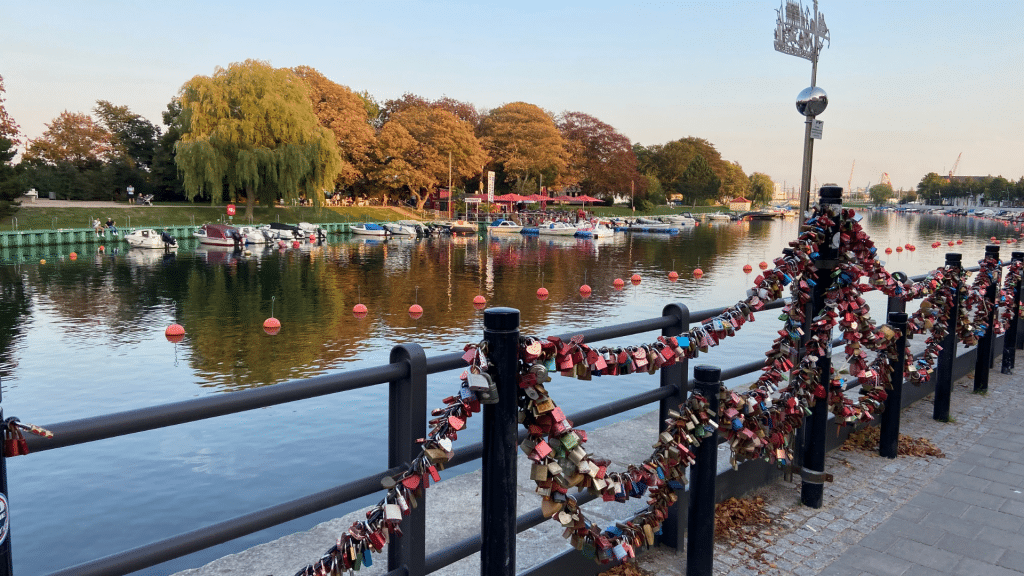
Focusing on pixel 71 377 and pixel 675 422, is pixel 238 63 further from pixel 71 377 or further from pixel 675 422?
pixel 675 422

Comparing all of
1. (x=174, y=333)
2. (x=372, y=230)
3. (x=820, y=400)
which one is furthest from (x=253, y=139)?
(x=820, y=400)

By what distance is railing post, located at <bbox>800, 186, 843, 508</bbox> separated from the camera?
4406 mm

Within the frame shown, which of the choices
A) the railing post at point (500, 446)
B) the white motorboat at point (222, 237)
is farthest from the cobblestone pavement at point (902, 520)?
the white motorboat at point (222, 237)

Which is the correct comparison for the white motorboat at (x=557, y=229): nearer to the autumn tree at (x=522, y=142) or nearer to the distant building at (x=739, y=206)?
the autumn tree at (x=522, y=142)

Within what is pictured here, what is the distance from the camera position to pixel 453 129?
7144 cm

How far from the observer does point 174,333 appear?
1814cm

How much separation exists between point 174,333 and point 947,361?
56.5 ft

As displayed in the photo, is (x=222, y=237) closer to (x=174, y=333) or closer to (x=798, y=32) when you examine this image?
(x=174, y=333)

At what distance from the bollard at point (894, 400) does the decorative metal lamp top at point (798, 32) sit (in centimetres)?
669

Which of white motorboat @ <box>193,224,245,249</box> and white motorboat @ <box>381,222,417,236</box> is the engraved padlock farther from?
white motorboat @ <box>381,222,417,236</box>

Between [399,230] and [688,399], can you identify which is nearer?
[688,399]

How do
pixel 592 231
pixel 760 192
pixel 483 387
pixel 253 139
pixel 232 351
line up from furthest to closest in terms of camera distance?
pixel 760 192
pixel 592 231
pixel 253 139
pixel 232 351
pixel 483 387

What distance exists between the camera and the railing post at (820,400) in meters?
4.41

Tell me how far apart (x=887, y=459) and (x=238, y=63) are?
55.7 meters
